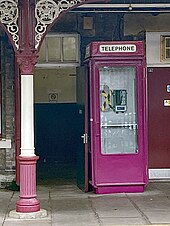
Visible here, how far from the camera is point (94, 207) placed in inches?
430

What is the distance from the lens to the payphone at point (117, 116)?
39.9ft

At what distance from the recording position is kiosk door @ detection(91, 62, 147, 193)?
12195 millimetres

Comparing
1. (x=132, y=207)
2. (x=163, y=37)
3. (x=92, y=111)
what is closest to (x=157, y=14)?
(x=163, y=37)

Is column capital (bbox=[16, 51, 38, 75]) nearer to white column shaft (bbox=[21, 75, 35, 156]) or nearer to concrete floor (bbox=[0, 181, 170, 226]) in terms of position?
white column shaft (bbox=[21, 75, 35, 156])

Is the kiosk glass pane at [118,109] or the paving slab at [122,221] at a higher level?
the kiosk glass pane at [118,109]

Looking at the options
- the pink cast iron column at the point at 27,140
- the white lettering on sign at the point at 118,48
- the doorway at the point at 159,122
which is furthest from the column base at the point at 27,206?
the doorway at the point at 159,122

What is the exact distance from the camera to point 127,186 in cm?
1227

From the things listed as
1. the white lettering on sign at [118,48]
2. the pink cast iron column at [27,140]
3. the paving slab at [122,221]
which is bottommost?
the paving slab at [122,221]

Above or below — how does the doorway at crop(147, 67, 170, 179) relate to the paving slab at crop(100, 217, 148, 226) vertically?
above

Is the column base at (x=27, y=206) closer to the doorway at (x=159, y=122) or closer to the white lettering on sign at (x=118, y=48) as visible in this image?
the white lettering on sign at (x=118, y=48)

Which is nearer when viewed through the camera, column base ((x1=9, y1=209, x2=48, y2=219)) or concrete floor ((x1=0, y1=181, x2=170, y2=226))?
concrete floor ((x1=0, y1=181, x2=170, y2=226))

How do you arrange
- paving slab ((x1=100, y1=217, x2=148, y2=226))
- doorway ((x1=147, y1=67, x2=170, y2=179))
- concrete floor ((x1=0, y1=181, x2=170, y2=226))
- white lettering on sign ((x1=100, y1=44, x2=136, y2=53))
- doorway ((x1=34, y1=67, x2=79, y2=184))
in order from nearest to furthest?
paving slab ((x1=100, y1=217, x2=148, y2=226))
concrete floor ((x1=0, y1=181, x2=170, y2=226))
white lettering on sign ((x1=100, y1=44, x2=136, y2=53))
doorway ((x1=147, y1=67, x2=170, y2=179))
doorway ((x1=34, y1=67, x2=79, y2=184))

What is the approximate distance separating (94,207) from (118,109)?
2.28 m

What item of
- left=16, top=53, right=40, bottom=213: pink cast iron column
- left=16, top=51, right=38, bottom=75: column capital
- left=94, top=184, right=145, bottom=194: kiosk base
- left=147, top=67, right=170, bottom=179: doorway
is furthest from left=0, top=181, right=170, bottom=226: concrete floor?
left=16, top=51, right=38, bottom=75: column capital
